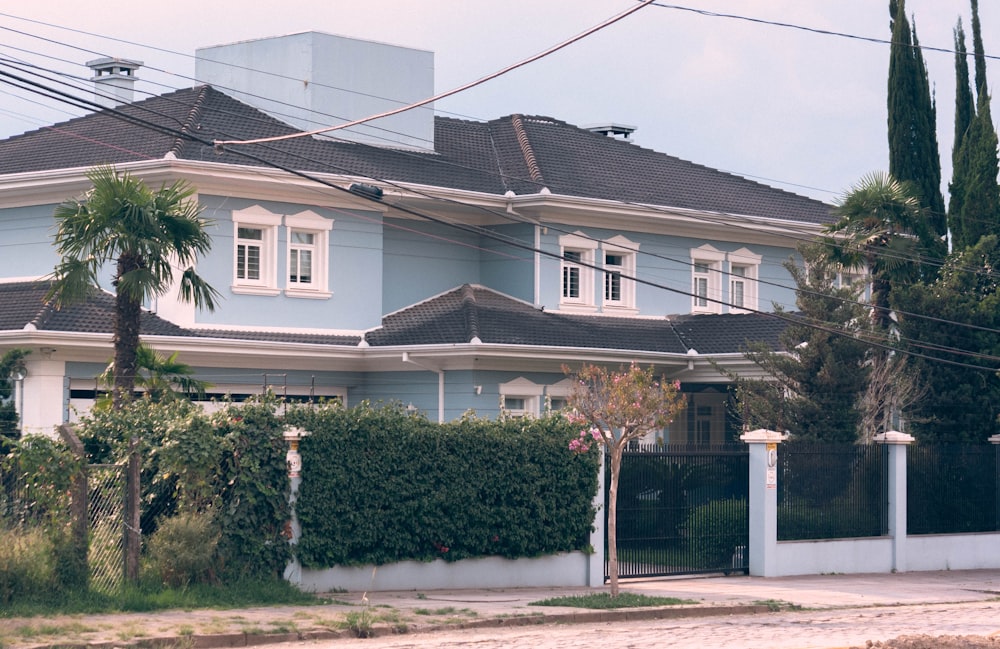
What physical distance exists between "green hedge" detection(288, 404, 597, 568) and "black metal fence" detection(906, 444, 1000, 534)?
824 centimetres

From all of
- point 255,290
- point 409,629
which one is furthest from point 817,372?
point 409,629

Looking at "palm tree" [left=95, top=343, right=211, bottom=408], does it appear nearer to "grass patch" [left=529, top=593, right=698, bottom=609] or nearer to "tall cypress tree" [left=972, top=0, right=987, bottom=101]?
"grass patch" [left=529, top=593, right=698, bottom=609]

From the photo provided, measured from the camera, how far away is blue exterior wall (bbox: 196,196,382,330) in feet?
94.6

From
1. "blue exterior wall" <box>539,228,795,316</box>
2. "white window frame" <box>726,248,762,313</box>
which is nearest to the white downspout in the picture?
"blue exterior wall" <box>539,228,795,316</box>

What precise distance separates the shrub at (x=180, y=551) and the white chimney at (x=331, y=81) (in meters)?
16.8

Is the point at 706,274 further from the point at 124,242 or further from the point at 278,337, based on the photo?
the point at 124,242

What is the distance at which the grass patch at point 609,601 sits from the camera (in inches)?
721

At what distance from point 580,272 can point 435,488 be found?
48.3 ft

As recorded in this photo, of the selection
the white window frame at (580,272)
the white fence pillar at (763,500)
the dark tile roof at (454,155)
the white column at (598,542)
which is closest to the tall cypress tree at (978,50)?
the dark tile roof at (454,155)

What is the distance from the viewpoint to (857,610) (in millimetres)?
19609

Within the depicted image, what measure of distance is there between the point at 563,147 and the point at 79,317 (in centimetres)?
1435

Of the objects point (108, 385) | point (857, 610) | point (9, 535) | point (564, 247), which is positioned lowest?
point (857, 610)

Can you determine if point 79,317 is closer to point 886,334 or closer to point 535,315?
point 535,315

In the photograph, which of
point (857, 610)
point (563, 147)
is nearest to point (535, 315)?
point (563, 147)
